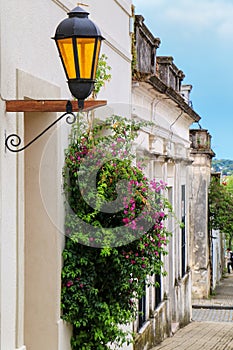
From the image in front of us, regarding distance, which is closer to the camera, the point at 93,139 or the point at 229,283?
the point at 93,139

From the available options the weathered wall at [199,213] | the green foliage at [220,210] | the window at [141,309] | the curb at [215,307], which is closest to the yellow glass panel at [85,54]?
the window at [141,309]

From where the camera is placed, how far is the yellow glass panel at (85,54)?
4.90 meters

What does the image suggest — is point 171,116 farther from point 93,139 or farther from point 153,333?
point 93,139

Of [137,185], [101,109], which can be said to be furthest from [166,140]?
[137,185]

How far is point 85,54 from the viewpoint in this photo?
4.91 metres

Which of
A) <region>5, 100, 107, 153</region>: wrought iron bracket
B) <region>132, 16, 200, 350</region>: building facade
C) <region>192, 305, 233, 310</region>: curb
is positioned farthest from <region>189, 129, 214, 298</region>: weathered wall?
<region>5, 100, 107, 153</region>: wrought iron bracket

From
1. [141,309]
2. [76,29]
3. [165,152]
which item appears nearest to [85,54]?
[76,29]

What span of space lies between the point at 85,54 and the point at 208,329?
10.9 meters

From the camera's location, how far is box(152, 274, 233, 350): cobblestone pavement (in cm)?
1216

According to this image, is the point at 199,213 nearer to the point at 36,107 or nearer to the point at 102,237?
the point at 102,237

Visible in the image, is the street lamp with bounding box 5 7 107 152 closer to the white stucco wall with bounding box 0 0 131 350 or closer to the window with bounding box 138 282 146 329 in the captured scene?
the white stucco wall with bounding box 0 0 131 350

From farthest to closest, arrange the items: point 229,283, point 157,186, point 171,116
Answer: point 229,283, point 171,116, point 157,186

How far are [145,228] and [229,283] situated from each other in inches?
848

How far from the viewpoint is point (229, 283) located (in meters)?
27.6
